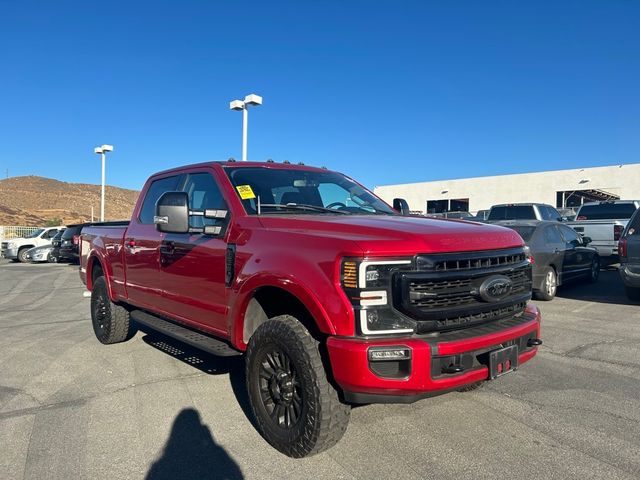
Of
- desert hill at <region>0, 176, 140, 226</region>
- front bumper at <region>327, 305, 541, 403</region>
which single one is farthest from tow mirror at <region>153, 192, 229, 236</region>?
desert hill at <region>0, 176, 140, 226</region>

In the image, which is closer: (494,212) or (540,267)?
(540,267)

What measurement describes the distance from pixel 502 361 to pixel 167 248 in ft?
10.2

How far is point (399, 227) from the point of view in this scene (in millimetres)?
3291

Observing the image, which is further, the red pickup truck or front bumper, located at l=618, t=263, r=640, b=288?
front bumper, located at l=618, t=263, r=640, b=288

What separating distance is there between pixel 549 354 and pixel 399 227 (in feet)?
11.1

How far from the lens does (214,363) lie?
210 inches

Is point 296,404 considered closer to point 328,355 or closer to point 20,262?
point 328,355

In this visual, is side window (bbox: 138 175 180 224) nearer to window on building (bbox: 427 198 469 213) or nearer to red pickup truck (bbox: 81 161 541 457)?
red pickup truck (bbox: 81 161 541 457)

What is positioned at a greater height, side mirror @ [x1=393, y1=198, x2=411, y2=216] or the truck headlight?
side mirror @ [x1=393, y1=198, x2=411, y2=216]

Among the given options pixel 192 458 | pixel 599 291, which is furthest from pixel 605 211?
pixel 192 458

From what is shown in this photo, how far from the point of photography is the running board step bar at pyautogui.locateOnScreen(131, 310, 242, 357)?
3.91m

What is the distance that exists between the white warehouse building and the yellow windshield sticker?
33400 millimetres

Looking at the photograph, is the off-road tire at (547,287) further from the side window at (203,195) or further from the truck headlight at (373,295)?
the truck headlight at (373,295)

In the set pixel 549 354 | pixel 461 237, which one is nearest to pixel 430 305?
pixel 461 237
